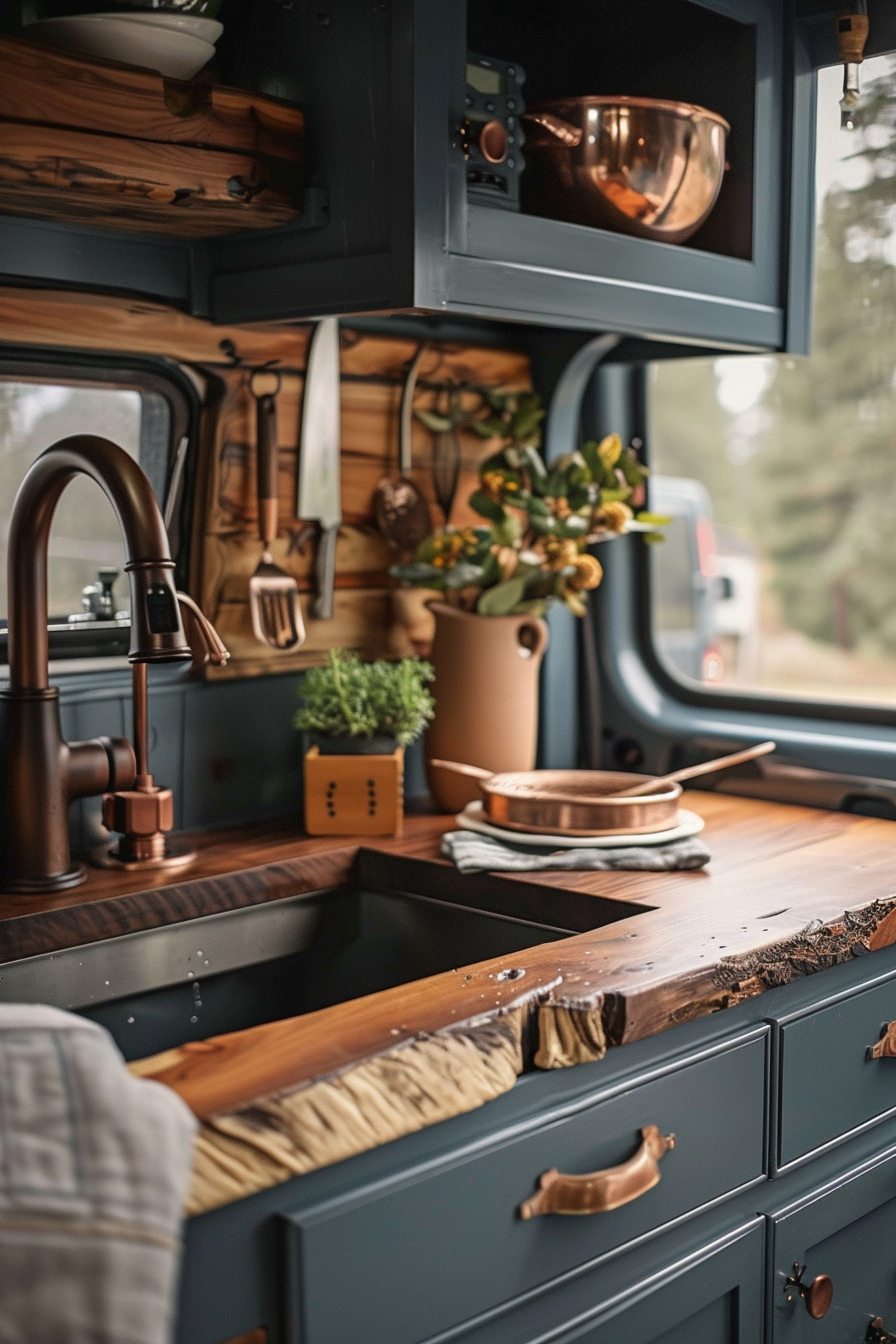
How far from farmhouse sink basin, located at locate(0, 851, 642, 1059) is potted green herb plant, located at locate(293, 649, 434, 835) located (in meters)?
0.09

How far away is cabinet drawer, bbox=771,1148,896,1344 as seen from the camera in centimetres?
146

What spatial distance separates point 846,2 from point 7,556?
1.25 m

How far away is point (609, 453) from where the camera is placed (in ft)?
6.77

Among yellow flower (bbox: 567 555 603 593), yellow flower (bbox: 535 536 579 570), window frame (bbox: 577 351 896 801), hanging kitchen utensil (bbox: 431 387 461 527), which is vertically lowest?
window frame (bbox: 577 351 896 801)

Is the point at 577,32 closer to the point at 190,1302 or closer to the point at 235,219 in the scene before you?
the point at 235,219

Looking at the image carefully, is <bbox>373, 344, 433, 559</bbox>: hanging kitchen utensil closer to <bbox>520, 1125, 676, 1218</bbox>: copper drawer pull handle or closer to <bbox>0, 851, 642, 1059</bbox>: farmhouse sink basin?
<bbox>0, 851, 642, 1059</bbox>: farmhouse sink basin

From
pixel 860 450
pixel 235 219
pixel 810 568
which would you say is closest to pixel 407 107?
pixel 235 219

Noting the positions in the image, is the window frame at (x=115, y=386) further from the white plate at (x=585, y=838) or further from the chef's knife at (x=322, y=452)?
the white plate at (x=585, y=838)

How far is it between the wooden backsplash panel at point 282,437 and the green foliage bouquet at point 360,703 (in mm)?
103

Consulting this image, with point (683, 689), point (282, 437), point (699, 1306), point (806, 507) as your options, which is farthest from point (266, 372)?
point (806, 507)

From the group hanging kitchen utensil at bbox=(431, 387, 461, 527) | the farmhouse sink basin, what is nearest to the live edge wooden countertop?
the farmhouse sink basin

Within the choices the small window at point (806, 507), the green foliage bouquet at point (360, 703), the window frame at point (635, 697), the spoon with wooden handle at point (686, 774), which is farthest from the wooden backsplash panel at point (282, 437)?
the small window at point (806, 507)

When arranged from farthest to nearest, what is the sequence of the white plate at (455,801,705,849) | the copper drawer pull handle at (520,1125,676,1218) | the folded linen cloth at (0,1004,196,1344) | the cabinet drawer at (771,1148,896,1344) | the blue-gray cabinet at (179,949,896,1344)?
the white plate at (455,801,705,849) → the cabinet drawer at (771,1148,896,1344) → the copper drawer pull handle at (520,1125,676,1218) → the blue-gray cabinet at (179,949,896,1344) → the folded linen cloth at (0,1004,196,1344)

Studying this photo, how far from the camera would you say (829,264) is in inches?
89.2
